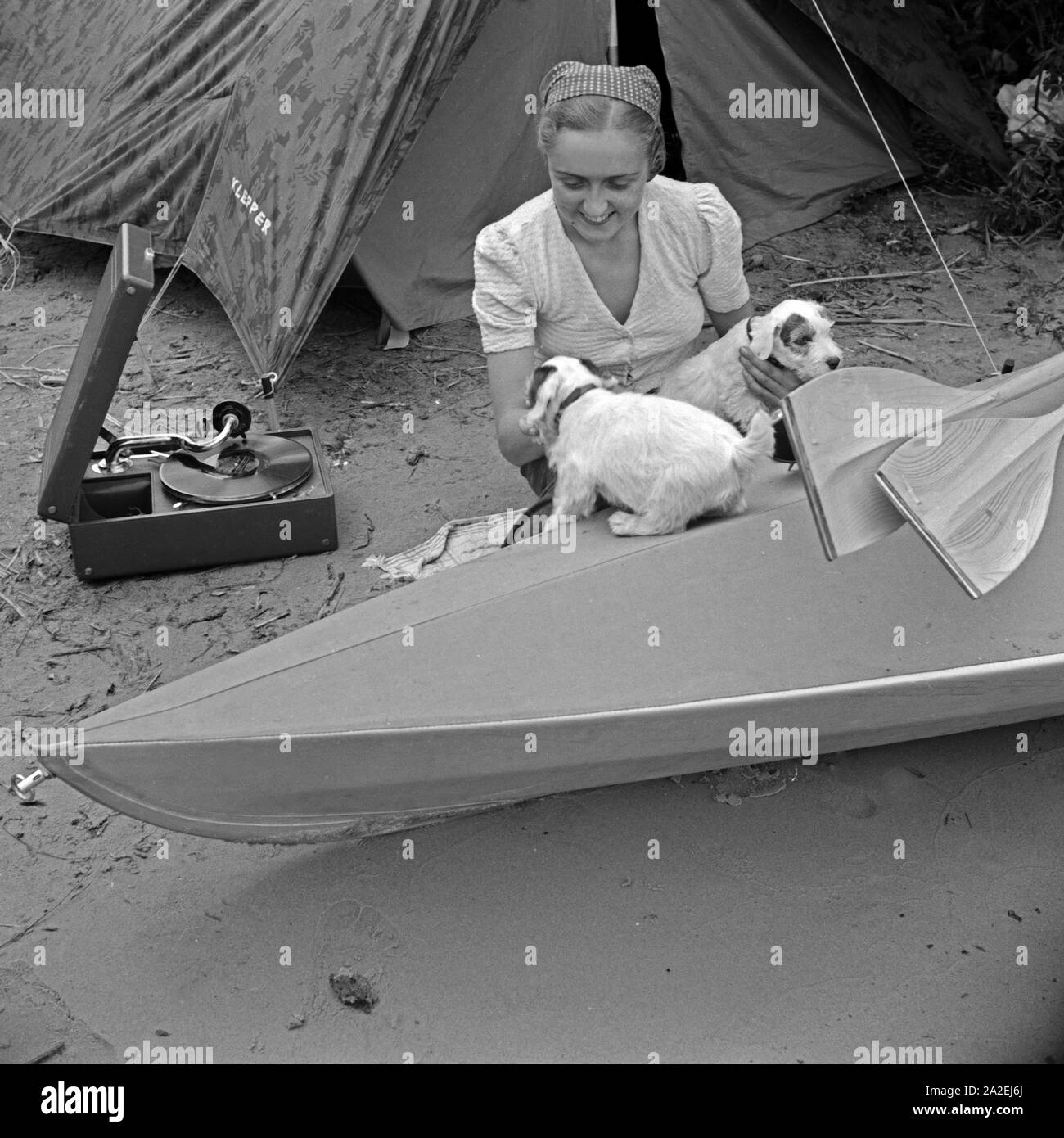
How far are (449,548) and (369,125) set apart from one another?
173cm

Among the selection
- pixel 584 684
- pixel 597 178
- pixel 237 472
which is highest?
pixel 597 178

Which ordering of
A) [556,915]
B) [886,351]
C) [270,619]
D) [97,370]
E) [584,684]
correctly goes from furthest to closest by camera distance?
[886,351] < [270,619] < [97,370] < [556,915] < [584,684]

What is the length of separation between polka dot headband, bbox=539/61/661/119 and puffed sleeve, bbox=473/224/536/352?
Answer: 0.36 m

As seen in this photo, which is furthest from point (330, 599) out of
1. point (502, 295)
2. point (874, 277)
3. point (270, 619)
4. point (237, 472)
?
point (874, 277)

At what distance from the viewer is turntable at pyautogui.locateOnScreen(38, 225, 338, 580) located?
3.65m

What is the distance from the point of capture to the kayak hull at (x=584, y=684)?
2479mm

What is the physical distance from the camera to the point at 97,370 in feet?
11.5

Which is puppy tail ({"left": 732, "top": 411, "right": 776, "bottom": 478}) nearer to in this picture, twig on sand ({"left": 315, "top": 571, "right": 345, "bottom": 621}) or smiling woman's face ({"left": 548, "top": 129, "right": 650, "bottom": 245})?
smiling woman's face ({"left": 548, "top": 129, "right": 650, "bottom": 245})

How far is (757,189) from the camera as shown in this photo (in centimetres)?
602

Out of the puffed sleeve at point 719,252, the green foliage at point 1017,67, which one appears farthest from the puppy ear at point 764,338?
the green foliage at point 1017,67

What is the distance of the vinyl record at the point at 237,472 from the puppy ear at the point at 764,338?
154 cm

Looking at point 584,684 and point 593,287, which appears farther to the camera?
point 593,287

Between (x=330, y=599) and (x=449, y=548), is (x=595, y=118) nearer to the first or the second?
(x=449, y=548)

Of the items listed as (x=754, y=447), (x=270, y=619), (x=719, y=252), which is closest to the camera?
(x=754, y=447)
